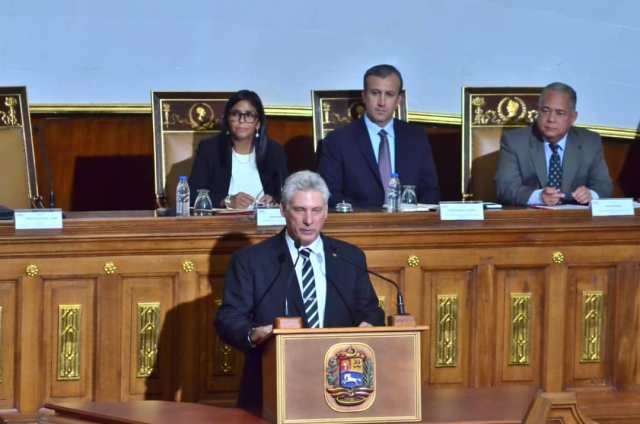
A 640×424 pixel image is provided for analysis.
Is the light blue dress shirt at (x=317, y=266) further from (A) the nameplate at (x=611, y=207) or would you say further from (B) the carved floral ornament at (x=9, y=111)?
(B) the carved floral ornament at (x=9, y=111)

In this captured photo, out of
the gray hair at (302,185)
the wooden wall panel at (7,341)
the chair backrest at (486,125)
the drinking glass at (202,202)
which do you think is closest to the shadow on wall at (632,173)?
the chair backrest at (486,125)

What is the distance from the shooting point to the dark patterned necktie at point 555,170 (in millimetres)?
6031

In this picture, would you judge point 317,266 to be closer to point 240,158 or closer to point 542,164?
point 240,158

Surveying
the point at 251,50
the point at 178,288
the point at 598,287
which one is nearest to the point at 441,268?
the point at 598,287

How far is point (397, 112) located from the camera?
668 cm

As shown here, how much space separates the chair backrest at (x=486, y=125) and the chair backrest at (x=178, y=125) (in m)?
1.09

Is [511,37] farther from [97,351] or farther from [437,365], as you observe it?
[97,351]

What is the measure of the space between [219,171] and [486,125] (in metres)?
1.35

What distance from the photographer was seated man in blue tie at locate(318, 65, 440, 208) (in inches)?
235

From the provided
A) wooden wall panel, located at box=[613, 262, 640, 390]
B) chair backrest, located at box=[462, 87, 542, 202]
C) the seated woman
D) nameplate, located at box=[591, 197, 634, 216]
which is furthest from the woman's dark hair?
wooden wall panel, located at box=[613, 262, 640, 390]

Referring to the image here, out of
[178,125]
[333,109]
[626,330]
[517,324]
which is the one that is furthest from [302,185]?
[333,109]

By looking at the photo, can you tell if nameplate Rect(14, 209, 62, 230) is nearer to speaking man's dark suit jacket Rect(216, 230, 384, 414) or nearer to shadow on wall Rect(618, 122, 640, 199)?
speaking man's dark suit jacket Rect(216, 230, 384, 414)

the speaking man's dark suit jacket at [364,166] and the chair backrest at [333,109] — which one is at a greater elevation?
the chair backrest at [333,109]

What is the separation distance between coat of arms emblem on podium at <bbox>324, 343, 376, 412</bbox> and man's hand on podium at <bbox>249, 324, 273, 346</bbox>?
9.9 inches
